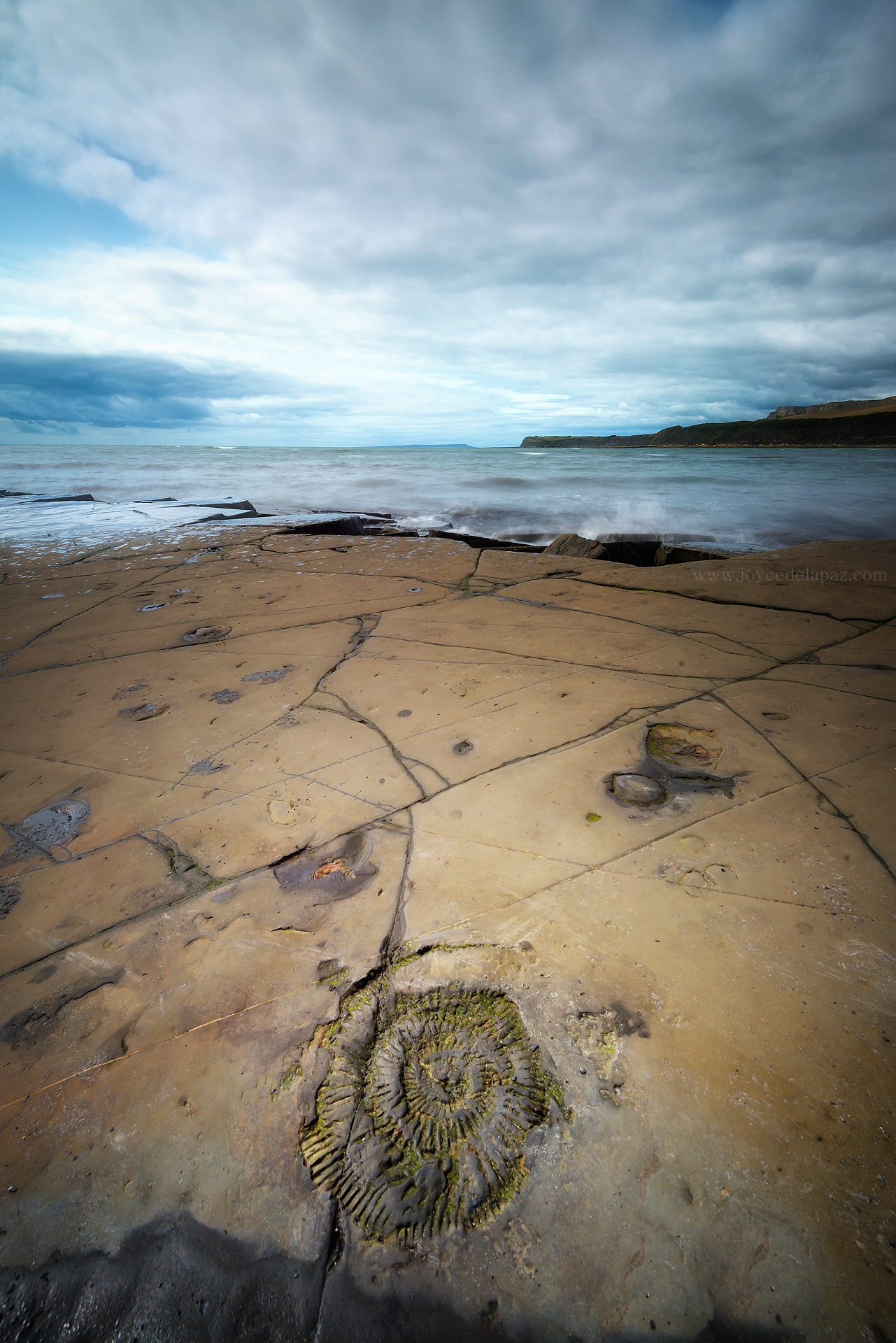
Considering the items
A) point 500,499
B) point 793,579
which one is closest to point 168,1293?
point 793,579

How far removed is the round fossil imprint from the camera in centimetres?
72

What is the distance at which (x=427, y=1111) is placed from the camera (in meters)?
0.81

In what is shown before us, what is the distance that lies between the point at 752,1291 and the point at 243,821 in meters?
1.21

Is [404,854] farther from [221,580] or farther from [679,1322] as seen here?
[221,580]

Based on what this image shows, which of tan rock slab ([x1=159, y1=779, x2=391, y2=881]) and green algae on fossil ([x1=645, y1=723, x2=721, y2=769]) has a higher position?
green algae on fossil ([x1=645, y1=723, x2=721, y2=769])

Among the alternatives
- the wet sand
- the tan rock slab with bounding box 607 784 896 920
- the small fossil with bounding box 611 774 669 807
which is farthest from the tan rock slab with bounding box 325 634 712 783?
the tan rock slab with bounding box 607 784 896 920

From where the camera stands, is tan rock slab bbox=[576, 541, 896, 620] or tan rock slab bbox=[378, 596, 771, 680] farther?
tan rock slab bbox=[576, 541, 896, 620]

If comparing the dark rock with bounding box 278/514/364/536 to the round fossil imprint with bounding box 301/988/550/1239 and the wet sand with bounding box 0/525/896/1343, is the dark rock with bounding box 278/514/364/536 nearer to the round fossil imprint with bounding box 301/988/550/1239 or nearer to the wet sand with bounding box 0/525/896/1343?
the wet sand with bounding box 0/525/896/1343

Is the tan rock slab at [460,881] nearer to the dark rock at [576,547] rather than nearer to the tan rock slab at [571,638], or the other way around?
the tan rock slab at [571,638]

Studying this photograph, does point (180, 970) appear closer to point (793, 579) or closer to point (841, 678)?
point (841, 678)

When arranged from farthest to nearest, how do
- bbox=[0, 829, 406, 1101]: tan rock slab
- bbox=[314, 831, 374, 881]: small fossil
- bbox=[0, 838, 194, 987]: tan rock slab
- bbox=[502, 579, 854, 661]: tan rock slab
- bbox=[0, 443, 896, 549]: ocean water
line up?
bbox=[0, 443, 896, 549]: ocean water
bbox=[502, 579, 854, 661]: tan rock slab
bbox=[314, 831, 374, 881]: small fossil
bbox=[0, 838, 194, 987]: tan rock slab
bbox=[0, 829, 406, 1101]: tan rock slab

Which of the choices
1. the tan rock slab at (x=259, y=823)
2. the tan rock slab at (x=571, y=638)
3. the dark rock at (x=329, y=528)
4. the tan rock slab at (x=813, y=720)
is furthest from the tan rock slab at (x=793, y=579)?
the dark rock at (x=329, y=528)

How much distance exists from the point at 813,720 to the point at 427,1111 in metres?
1.60

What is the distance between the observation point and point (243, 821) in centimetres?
137
